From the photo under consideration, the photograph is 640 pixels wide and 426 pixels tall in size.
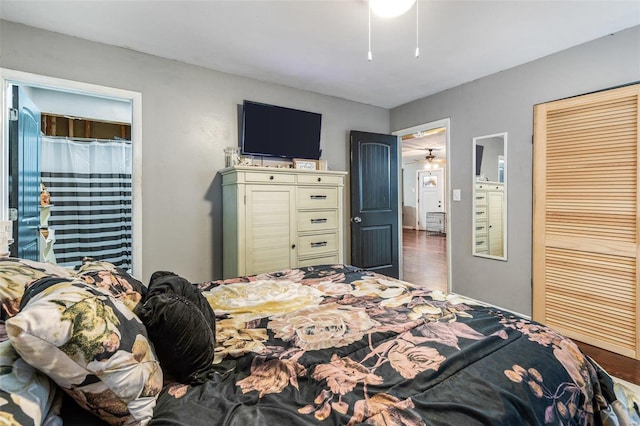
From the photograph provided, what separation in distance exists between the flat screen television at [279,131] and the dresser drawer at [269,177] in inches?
19.1

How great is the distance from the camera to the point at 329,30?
2387 mm

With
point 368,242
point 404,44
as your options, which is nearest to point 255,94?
point 404,44

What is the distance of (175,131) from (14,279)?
86.7 inches

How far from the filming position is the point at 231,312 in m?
1.45

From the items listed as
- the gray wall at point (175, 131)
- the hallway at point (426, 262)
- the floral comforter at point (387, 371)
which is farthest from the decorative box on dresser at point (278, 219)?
the hallway at point (426, 262)

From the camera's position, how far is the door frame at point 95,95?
7.33ft

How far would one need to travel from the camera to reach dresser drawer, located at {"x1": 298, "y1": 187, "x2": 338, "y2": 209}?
3.16m

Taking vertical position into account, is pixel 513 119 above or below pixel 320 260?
above

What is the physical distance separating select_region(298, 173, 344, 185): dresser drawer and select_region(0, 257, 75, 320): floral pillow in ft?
7.31

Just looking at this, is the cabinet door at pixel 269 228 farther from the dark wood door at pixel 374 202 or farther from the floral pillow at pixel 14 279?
the floral pillow at pixel 14 279

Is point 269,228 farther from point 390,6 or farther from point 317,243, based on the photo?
point 390,6

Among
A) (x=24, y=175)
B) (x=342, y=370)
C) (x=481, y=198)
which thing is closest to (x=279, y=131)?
Answer: (x=24, y=175)

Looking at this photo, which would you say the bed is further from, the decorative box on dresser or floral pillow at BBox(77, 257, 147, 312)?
the decorative box on dresser

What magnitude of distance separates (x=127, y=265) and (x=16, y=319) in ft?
12.8
